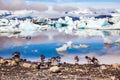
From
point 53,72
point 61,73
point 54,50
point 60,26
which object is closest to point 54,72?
point 53,72

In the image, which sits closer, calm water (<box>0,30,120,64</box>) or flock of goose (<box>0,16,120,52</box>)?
calm water (<box>0,30,120,64</box>)

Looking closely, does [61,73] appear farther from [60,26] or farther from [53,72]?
[60,26]

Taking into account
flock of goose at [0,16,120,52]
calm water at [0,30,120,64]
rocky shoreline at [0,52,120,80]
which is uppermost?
rocky shoreline at [0,52,120,80]

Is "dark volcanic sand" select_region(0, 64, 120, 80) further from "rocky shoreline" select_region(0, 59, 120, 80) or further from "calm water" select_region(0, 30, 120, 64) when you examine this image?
"calm water" select_region(0, 30, 120, 64)

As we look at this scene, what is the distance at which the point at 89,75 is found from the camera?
13.1 metres

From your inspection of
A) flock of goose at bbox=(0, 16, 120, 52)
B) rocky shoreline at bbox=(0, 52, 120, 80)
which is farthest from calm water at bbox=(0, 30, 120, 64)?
flock of goose at bbox=(0, 16, 120, 52)

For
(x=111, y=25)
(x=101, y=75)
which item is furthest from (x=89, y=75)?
(x=111, y=25)

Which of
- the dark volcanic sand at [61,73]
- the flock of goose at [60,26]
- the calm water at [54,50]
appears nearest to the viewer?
the dark volcanic sand at [61,73]

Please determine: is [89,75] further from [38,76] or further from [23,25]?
[23,25]

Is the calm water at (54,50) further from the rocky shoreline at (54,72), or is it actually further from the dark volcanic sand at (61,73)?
→ the dark volcanic sand at (61,73)

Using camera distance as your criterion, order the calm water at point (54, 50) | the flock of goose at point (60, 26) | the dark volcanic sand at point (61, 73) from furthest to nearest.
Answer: the flock of goose at point (60, 26) → the calm water at point (54, 50) → the dark volcanic sand at point (61, 73)

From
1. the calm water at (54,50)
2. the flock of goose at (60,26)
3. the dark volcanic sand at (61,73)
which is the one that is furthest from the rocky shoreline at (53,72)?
the flock of goose at (60,26)

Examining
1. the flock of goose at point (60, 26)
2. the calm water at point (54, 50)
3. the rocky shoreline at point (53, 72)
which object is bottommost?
the flock of goose at point (60, 26)

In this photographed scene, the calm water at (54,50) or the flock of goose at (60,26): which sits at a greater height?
the calm water at (54,50)
